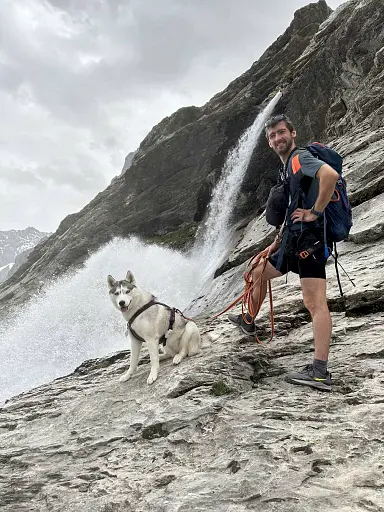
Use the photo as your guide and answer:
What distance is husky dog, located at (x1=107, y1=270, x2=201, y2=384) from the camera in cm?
642

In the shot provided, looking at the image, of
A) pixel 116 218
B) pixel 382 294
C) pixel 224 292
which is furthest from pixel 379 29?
pixel 116 218

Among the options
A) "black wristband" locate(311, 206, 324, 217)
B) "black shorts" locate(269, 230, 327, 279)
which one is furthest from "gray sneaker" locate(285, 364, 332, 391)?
"black wristband" locate(311, 206, 324, 217)

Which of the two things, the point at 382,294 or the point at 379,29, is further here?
the point at 379,29

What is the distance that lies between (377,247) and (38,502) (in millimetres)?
8376

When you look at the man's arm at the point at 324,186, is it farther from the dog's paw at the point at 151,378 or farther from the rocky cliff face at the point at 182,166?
the rocky cliff face at the point at 182,166

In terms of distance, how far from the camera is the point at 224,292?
15.6 m

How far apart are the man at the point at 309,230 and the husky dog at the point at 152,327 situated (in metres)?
2.31

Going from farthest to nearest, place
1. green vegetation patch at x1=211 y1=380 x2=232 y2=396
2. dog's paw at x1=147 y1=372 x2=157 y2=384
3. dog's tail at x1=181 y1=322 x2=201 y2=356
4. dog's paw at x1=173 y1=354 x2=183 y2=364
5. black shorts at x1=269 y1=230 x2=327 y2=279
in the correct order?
1. dog's tail at x1=181 y1=322 x2=201 y2=356
2. dog's paw at x1=173 y1=354 x2=183 y2=364
3. dog's paw at x1=147 y1=372 x2=157 y2=384
4. green vegetation patch at x1=211 y1=380 x2=232 y2=396
5. black shorts at x1=269 y1=230 x2=327 y2=279

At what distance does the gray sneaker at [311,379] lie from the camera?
469 cm

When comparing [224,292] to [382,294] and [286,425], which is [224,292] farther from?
[286,425]

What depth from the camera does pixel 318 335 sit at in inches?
189

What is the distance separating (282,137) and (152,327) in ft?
12.5

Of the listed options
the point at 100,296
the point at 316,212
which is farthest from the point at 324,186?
the point at 100,296

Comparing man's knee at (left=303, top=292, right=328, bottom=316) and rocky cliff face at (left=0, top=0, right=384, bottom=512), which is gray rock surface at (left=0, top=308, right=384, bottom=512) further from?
man's knee at (left=303, top=292, right=328, bottom=316)
